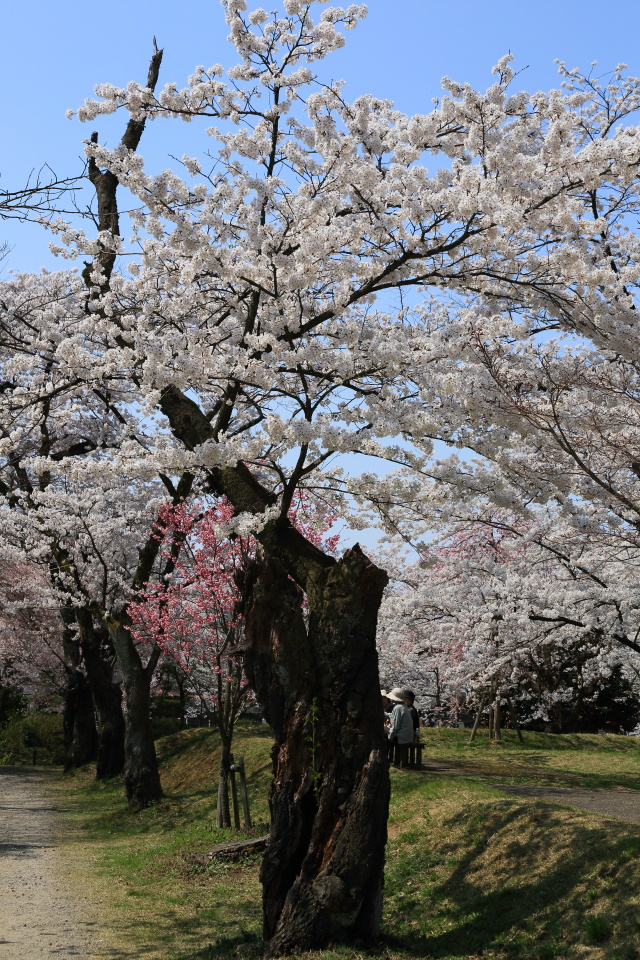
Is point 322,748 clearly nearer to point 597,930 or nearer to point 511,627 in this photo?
point 597,930

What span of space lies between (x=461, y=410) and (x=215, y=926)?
5.01 m

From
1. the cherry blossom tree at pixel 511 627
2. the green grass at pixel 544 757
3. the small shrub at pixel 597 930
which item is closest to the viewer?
the small shrub at pixel 597 930

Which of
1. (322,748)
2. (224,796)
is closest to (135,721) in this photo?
(224,796)

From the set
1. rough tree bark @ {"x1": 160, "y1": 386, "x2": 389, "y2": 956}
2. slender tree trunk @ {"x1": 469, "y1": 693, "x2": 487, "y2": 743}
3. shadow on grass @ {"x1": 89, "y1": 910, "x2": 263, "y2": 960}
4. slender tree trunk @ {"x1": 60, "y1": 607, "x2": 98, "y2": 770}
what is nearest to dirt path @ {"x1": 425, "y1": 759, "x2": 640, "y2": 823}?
rough tree bark @ {"x1": 160, "y1": 386, "x2": 389, "y2": 956}

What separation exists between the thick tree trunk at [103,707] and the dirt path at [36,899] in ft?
13.4

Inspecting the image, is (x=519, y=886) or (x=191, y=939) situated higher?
(x=519, y=886)

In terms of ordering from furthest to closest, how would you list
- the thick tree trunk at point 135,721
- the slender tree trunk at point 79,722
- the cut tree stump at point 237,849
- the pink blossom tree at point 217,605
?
the slender tree trunk at point 79,722 < the thick tree trunk at point 135,721 < the pink blossom tree at point 217,605 < the cut tree stump at point 237,849

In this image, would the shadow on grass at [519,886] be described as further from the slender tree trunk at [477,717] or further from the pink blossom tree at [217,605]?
the slender tree trunk at [477,717]

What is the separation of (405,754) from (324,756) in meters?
6.60

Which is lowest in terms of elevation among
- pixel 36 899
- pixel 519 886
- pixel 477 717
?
pixel 36 899

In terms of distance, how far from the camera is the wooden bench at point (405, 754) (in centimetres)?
1205

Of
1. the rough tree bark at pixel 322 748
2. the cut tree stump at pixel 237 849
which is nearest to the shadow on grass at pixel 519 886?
the rough tree bark at pixel 322 748

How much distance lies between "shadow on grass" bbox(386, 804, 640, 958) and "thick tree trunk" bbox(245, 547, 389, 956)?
773mm

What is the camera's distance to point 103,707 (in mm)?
18000
